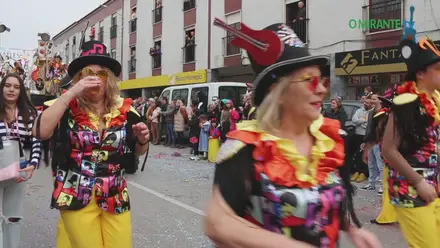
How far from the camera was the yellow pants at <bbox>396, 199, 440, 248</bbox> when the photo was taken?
292cm

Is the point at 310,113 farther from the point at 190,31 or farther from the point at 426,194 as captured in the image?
the point at 190,31

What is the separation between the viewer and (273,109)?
6.35 feet

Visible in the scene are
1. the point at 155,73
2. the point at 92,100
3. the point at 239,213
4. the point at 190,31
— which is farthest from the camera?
the point at 155,73

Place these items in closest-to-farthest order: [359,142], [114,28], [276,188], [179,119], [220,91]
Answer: [276,188] < [359,142] < [220,91] < [179,119] < [114,28]

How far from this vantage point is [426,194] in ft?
9.85

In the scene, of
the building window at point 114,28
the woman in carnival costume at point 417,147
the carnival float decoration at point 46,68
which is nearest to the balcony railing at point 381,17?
the carnival float decoration at point 46,68

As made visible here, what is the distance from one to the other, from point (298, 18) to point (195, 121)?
716cm

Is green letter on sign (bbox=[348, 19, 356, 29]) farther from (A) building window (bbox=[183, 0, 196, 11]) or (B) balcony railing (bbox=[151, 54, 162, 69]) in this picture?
(B) balcony railing (bbox=[151, 54, 162, 69])

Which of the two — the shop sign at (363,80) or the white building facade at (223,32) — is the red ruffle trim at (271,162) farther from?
the shop sign at (363,80)

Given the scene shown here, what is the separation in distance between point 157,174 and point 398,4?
959 centimetres

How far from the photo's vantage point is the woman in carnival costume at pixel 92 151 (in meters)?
2.92

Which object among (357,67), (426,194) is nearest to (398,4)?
(357,67)

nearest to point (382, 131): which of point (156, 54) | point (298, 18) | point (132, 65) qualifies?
point (298, 18)

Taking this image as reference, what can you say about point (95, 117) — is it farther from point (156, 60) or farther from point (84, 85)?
point (156, 60)
